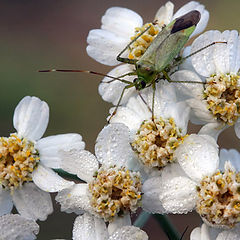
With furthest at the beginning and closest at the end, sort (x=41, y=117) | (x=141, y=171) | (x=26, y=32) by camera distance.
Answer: (x=26, y=32) < (x=41, y=117) < (x=141, y=171)

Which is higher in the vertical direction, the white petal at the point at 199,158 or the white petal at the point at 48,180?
the white petal at the point at 199,158

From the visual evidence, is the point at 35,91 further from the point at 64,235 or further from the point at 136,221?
the point at 136,221

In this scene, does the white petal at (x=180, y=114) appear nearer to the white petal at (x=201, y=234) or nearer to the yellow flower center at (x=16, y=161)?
the white petal at (x=201, y=234)

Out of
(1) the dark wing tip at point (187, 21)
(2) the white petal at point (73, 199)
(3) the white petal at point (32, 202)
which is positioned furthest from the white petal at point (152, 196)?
(1) the dark wing tip at point (187, 21)

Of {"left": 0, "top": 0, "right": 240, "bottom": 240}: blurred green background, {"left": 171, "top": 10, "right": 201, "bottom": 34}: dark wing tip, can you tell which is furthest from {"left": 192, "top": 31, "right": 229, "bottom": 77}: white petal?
{"left": 0, "top": 0, "right": 240, "bottom": 240}: blurred green background

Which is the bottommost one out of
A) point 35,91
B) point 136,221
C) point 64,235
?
point 64,235

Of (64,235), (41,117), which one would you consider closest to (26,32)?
(64,235)
